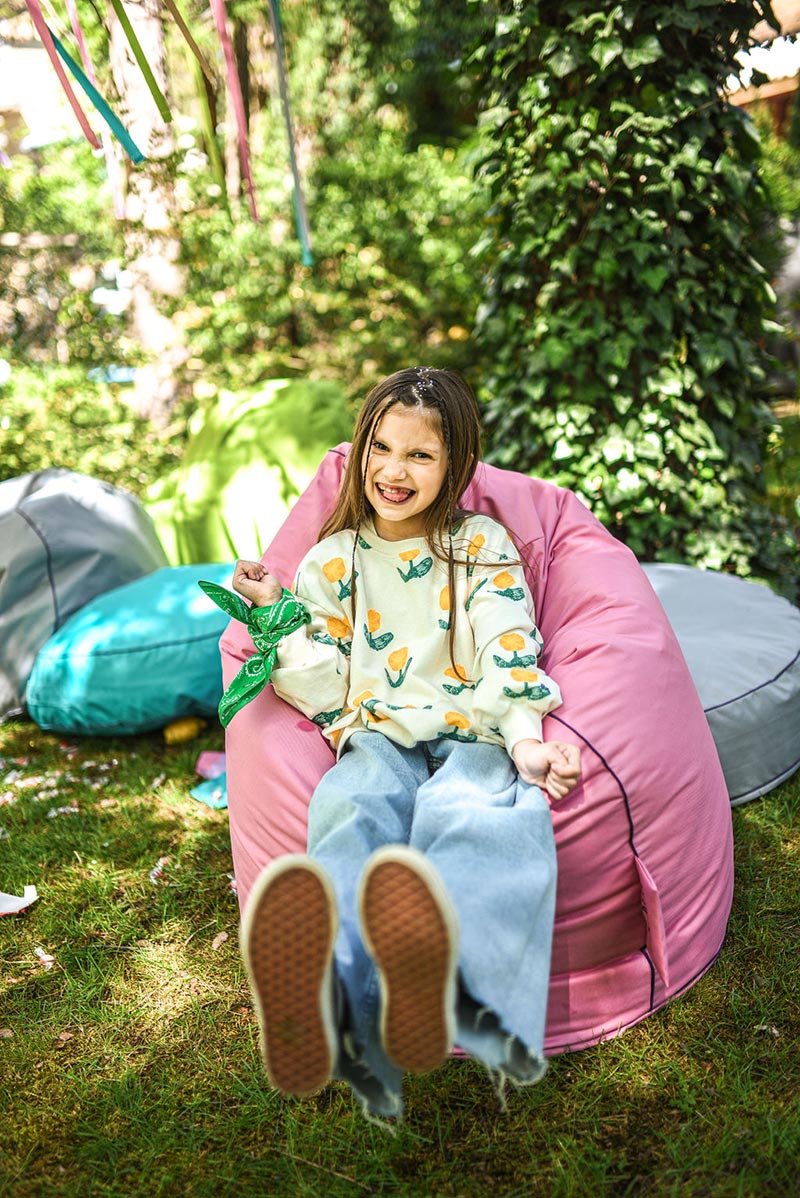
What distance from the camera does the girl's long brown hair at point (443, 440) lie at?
80.2 inches

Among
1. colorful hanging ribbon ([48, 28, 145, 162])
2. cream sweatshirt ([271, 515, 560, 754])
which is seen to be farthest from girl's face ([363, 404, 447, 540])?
colorful hanging ribbon ([48, 28, 145, 162])

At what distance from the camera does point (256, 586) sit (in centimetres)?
202

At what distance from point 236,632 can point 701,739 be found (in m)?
1.09

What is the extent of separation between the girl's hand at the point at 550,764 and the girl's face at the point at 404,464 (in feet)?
1.84

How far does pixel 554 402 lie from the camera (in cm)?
379

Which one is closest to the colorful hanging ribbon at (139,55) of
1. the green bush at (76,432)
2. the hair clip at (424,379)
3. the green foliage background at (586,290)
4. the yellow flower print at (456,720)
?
the green foliage background at (586,290)

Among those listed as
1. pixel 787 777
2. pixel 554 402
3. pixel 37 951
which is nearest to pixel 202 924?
pixel 37 951

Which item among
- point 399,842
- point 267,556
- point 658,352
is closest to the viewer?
point 399,842

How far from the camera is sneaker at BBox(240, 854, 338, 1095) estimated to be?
1.35 meters

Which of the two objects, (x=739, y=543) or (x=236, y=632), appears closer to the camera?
(x=236, y=632)

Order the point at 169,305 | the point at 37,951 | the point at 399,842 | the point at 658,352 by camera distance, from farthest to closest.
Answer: the point at 169,305, the point at 658,352, the point at 37,951, the point at 399,842

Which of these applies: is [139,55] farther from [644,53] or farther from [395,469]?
[644,53]

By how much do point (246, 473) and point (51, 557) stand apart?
0.85 m

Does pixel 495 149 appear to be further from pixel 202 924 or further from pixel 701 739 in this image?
pixel 202 924
